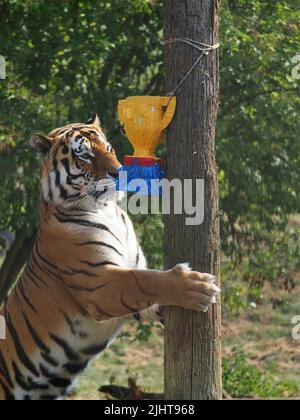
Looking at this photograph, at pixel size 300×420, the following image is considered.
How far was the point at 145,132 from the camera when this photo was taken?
4.75 metres

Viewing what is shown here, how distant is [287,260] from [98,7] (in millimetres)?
2753

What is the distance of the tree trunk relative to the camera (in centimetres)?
478

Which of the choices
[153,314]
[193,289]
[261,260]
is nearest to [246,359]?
[261,260]

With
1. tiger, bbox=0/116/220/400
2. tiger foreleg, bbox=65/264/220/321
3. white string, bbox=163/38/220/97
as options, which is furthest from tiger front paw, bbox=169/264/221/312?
white string, bbox=163/38/220/97

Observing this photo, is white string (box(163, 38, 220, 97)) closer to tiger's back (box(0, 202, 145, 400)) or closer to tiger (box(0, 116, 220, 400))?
tiger (box(0, 116, 220, 400))

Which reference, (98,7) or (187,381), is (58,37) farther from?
(187,381)

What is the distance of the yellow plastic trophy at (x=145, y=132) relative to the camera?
4738mm

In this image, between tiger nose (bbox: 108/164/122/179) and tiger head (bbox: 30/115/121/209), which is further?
tiger head (bbox: 30/115/121/209)

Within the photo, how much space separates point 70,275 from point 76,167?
0.62 metres

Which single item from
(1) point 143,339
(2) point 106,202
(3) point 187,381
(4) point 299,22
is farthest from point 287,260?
(3) point 187,381

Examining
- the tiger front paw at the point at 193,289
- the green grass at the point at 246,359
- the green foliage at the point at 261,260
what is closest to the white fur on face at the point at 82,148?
the tiger front paw at the point at 193,289

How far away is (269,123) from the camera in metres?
8.05

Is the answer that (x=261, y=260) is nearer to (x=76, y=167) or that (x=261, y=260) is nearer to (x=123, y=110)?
(x=76, y=167)

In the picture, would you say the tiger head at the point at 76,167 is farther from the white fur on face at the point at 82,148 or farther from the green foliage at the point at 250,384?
the green foliage at the point at 250,384
